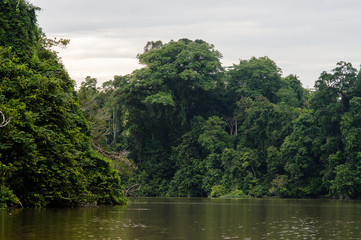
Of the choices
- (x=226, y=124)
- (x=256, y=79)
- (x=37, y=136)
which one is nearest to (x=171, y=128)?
(x=226, y=124)

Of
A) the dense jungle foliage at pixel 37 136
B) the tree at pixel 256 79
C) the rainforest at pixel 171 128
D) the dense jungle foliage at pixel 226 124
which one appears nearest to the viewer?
the dense jungle foliage at pixel 37 136

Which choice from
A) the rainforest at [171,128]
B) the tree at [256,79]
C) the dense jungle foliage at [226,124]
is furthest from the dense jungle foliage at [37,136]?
the tree at [256,79]

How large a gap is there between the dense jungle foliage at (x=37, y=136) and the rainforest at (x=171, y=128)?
0.21 ft

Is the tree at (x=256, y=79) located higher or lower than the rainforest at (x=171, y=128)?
higher

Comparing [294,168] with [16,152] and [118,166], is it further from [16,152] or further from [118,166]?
[16,152]

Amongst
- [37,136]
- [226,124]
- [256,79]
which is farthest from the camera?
[256,79]

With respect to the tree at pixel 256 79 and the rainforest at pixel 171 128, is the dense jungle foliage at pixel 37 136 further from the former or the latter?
the tree at pixel 256 79

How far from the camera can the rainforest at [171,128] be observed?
28125mm

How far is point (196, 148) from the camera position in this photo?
3108 inches

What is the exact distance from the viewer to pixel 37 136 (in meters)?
27.6

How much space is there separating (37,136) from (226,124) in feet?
172

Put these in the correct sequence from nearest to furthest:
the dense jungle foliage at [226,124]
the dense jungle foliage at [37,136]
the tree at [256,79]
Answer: the dense jungle foliage at [37,136] < the dense jungle foliage at [226,124] < the tree at [256,79]

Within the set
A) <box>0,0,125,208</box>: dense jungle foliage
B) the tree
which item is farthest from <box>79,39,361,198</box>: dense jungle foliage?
<box>0,0,125,208</box>: dense jungle foliage

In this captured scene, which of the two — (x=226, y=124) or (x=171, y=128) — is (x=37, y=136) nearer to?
(x=226, y=124)
